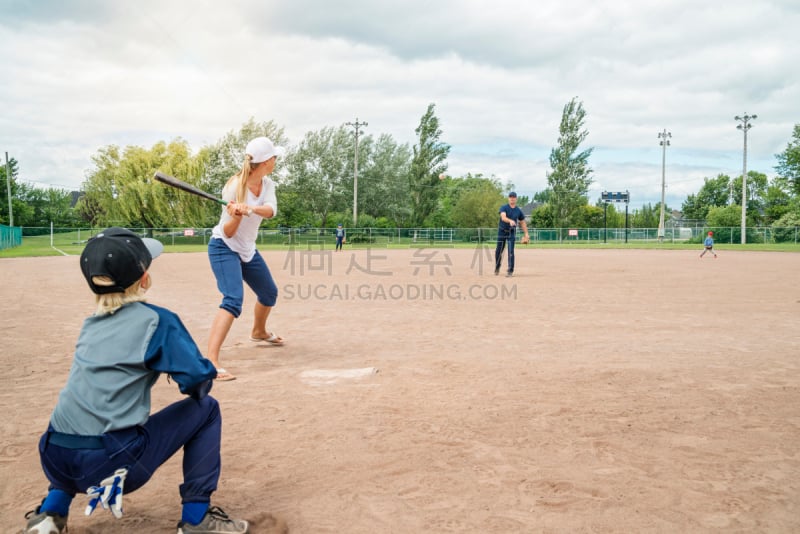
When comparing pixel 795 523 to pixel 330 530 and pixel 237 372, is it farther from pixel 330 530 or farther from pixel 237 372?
pixel 237 372

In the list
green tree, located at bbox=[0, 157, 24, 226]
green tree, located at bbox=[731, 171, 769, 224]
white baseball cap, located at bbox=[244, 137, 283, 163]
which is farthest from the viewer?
green tree, located at bbox=[731, 171, 769, 224]

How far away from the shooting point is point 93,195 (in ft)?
177

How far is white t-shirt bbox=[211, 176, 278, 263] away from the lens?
221 inches

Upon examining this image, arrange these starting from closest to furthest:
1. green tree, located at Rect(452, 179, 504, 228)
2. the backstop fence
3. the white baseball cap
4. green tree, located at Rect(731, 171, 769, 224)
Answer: the white baseball cap
the backstop fence
green tree, located at Rect(452, 179, 504, 228)
green tree, located at Rect(731, 171, 769, 224)

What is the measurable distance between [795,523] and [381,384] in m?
3.17

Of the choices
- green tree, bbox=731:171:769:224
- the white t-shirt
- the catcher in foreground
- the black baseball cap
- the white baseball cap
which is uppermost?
green tree, bbox=731:171:769:224

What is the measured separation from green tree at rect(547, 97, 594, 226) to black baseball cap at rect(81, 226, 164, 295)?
71.9 meters

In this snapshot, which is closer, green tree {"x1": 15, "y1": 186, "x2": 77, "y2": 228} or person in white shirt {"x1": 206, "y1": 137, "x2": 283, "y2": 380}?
person in white shirt {"x1": 206, "y1": 137, "x2": 283, "y2": 380}

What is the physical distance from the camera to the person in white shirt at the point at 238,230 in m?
5.48

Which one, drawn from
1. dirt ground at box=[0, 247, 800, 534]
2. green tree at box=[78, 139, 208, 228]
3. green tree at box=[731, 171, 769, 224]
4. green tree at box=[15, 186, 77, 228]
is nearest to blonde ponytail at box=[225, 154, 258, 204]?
dirt ground at box=[0, 247, 800, 534]

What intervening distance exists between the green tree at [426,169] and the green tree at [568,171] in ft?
45.5

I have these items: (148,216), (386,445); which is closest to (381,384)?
(386,445)

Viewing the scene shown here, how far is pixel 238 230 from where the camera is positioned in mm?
5730

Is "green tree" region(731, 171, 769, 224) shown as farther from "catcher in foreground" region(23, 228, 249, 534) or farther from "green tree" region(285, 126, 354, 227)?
"catcher in foreground" region(23, 228, 249, 534)
